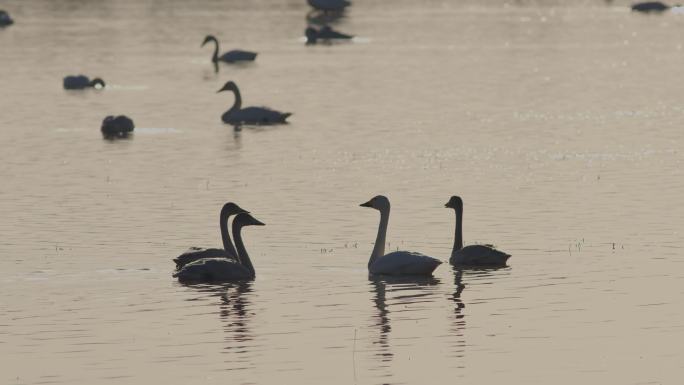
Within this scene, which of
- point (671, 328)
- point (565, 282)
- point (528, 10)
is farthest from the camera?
Answer: point (528, 10)

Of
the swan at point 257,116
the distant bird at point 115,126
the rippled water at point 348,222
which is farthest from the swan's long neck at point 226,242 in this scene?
the swan at point 257,116

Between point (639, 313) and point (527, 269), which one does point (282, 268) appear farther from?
point (639, 313)

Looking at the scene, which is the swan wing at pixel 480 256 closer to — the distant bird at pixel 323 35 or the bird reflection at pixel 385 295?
the bird reflection at pixel 385 295

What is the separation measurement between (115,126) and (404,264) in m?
24.7

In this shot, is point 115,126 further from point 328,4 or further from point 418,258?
point 328,4

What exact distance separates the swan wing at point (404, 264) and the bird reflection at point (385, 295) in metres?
0.11

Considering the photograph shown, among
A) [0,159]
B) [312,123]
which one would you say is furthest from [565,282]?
[312,123]

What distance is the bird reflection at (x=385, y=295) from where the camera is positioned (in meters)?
21.1

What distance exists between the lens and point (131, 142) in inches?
1880

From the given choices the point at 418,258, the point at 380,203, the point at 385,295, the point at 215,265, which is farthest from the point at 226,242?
the point at 385,295

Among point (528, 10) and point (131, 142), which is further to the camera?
point (528, 10)

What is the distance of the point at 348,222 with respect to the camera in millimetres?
31594

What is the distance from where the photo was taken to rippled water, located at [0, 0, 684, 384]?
2012 centimetres

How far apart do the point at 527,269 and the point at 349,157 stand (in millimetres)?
16999
